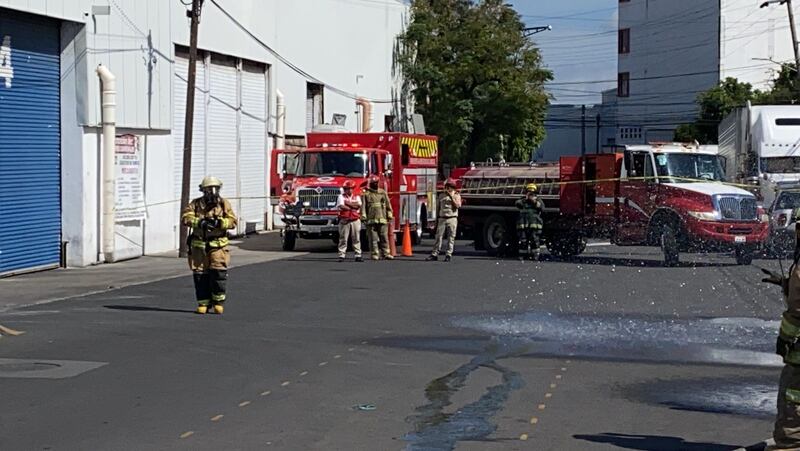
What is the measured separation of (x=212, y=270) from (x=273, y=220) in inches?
929

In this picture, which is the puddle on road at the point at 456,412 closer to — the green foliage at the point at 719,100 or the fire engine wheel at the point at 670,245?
the fire engine wheel at the point at 670,245

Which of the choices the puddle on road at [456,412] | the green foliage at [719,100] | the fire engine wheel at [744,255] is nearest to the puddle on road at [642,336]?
the puddle on road at [456,412]

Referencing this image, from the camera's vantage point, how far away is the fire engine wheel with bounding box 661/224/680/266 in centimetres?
2548

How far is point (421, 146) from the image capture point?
3312 cm

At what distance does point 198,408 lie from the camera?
9.84 meters

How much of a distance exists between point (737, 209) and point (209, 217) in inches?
523

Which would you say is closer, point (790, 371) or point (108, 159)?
point (790, 371)

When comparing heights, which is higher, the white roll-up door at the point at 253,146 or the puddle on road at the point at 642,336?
the white roll-up door at the point at 253,146

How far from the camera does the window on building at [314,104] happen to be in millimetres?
44344

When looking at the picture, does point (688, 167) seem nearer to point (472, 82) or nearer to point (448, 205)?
point (448, 205)

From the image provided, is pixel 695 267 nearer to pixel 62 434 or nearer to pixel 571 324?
pixel 571 324

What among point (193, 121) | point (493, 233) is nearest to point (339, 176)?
point (493, 233)

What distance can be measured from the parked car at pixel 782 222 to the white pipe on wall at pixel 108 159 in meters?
14.3

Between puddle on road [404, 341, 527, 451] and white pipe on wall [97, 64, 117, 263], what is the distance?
14938mm
